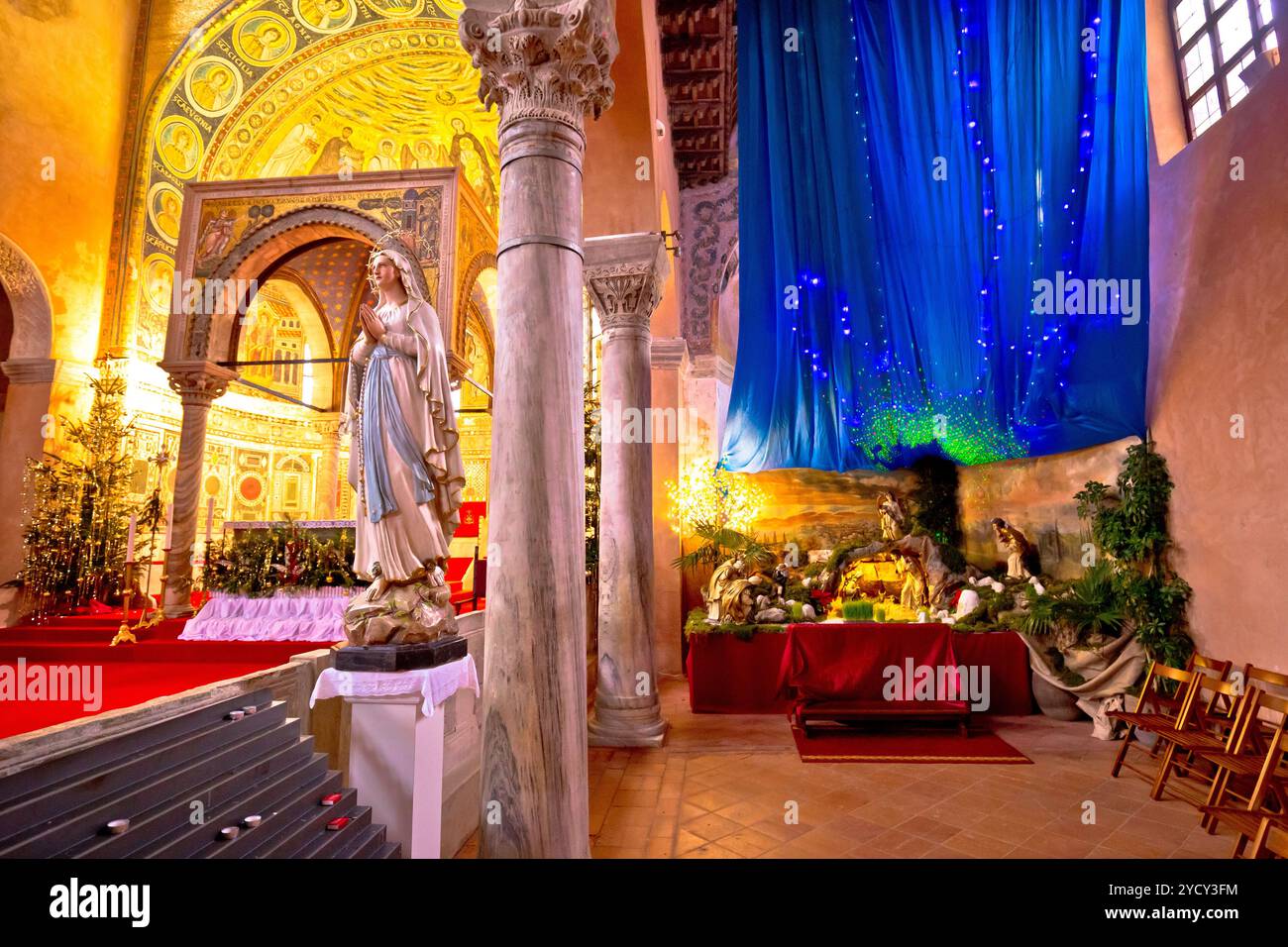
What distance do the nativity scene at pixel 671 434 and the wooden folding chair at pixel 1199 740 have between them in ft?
0.17

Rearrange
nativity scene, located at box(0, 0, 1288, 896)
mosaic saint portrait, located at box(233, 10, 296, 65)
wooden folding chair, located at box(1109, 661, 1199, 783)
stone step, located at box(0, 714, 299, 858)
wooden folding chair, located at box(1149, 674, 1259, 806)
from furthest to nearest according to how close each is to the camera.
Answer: mosaic saint portrait, located at box(233, 10, 296, 65), wooden folding chair, located at box(1109, 661, 1199, 783), wooden folding chair, located at box(1149, 674, 1259, 806), nativity scene, located at box(0, 0, 1288, 896), stone step, located at box(0, 714, 299, 858)

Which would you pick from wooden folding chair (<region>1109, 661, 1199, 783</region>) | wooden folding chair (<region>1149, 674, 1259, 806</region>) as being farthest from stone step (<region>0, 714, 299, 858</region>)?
wooden folding chair (<region>1109, 661, 1199, 783</region>)

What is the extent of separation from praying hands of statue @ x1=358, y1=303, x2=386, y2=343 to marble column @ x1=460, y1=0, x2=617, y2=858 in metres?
0.94

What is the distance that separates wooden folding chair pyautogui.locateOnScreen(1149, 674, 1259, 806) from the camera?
410 centimetres

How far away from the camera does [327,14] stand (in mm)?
11219

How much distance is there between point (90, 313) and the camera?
403 inches

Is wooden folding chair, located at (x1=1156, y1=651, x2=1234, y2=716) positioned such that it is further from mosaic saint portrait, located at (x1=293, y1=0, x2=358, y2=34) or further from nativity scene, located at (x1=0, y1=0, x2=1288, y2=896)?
mosaic saint portrait, located at (x1=293, y1=0, x2=358, y2=34)

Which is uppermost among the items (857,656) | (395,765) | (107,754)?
(107,754)

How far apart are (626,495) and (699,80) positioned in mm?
6507

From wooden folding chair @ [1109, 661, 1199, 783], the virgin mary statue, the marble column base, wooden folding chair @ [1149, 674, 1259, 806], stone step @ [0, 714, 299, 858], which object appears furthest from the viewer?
the marble column base

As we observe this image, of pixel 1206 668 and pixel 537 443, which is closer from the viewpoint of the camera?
pixel 537 443

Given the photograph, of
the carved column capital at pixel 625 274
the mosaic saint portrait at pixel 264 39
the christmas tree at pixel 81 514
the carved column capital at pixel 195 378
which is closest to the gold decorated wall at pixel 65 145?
the christmas tree at pixel 81 514

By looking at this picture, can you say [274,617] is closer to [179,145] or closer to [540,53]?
[540,53]

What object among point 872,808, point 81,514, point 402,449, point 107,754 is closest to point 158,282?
point 81,514
